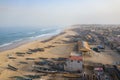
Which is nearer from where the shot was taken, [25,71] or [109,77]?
[109,77]

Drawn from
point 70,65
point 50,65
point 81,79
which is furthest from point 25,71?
point 81,79

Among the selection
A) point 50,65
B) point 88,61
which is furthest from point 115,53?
point 50,65

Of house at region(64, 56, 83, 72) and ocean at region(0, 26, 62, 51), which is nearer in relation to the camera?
house at region(64, 56, 83, 72)

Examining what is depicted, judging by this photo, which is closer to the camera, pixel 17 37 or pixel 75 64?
pixel 75 64

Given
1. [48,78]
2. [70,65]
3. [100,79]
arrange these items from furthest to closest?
[70,65], [48,78], [100,79]

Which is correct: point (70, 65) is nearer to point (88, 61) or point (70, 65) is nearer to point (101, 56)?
point (88, 61)

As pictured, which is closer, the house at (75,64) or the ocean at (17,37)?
the house at (75,64)

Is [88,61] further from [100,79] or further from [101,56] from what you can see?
[100,79]

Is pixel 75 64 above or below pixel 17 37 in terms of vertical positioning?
below

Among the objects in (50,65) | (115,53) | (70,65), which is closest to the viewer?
(70,65)
